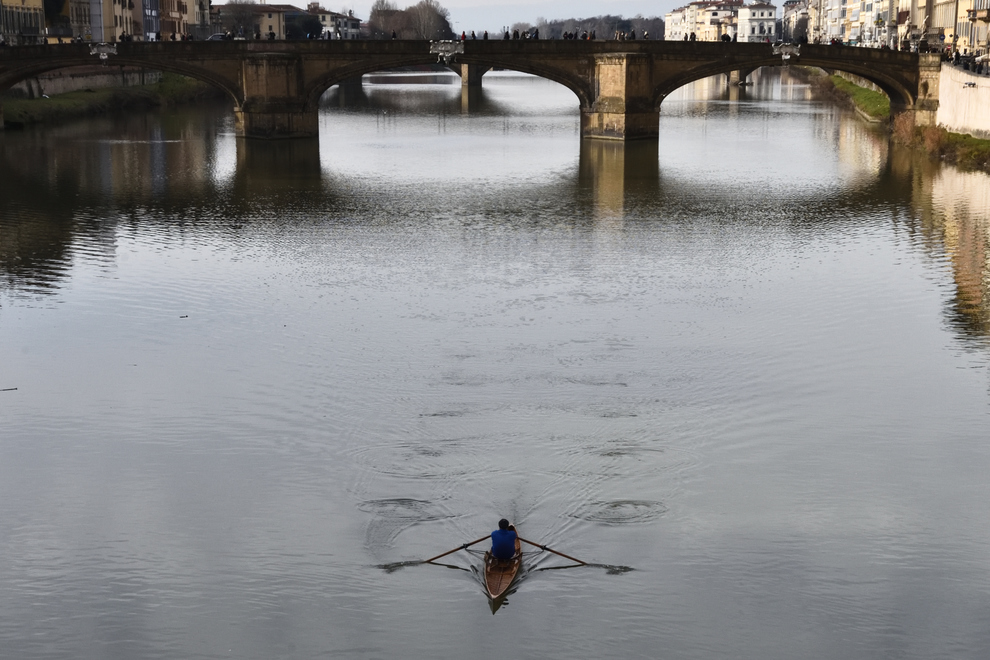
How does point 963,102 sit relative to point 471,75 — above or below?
below

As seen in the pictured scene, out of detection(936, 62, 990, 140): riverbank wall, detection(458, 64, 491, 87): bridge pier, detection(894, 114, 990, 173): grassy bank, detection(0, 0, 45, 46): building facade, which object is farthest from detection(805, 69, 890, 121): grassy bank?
detection(0, 0, 45, 46): building facade

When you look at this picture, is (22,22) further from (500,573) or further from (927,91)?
(500,573)

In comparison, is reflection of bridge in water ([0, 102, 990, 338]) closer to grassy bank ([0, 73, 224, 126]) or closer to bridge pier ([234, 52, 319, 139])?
bridge pier ([234, 52, 319, 139])

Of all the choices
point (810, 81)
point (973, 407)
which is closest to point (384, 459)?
point (973, 407)

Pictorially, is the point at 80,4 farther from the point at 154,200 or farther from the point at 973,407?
the point at 973,407

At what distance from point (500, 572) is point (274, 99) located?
41.6m

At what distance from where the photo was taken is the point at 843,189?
37719 millimetres

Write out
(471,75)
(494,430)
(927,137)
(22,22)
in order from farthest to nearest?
(471,75) < (22,22) < (927,137) < (494,430)

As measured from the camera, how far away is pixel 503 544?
12.7 m

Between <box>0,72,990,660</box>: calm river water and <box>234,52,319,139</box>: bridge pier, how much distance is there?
60.9 ft

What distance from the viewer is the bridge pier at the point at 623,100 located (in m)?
50.0

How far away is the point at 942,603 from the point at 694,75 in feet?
137

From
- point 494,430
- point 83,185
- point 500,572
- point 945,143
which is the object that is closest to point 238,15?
point 83,185

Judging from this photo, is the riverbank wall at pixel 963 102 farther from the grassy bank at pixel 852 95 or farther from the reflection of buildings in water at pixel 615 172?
the reflection of buildings in water at pixel 615 172
